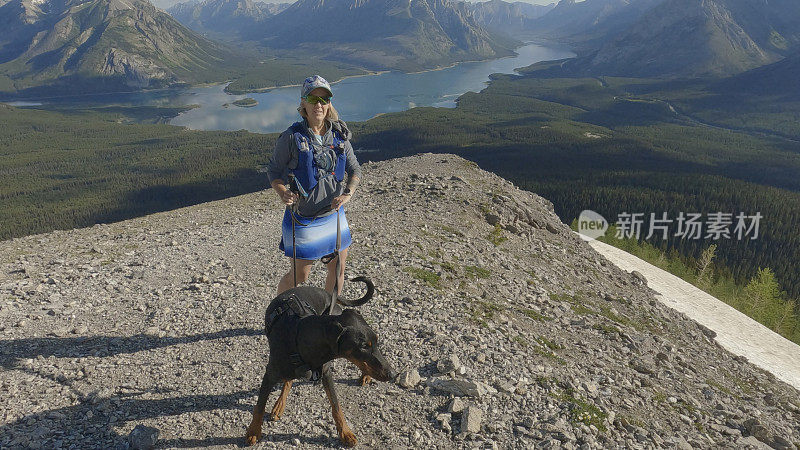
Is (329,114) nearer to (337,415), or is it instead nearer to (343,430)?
(337,415)

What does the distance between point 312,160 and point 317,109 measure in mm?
748

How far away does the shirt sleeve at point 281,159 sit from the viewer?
20.0ft

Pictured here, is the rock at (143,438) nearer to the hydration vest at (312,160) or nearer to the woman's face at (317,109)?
the hydration vest at (312,160)

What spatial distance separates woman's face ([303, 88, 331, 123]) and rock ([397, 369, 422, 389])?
15.3ft

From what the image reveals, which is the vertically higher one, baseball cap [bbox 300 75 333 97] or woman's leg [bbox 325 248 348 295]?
baseball cap [bbox 300 75 333 97]

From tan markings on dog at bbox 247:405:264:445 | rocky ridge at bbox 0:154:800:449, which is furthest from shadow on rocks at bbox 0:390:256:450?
tan markings on dog at bbox 247:405:264:445

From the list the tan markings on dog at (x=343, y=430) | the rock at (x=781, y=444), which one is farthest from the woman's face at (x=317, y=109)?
the rock at (x=781, y=444)

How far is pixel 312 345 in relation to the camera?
4.88m

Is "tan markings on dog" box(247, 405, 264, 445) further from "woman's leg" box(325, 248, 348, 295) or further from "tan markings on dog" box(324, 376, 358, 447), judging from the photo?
"woman's leg" box(325, 248, 348, 295)

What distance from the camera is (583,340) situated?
11.5 m

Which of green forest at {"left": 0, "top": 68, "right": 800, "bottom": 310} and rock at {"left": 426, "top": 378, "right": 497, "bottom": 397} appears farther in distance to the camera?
green forest at {"left": 0, "top": 68, "right": 800, "bottom": 310}

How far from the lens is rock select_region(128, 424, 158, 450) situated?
552cm

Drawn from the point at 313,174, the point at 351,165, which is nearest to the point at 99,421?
the point at 313,174

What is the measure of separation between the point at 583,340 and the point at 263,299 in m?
8.66
